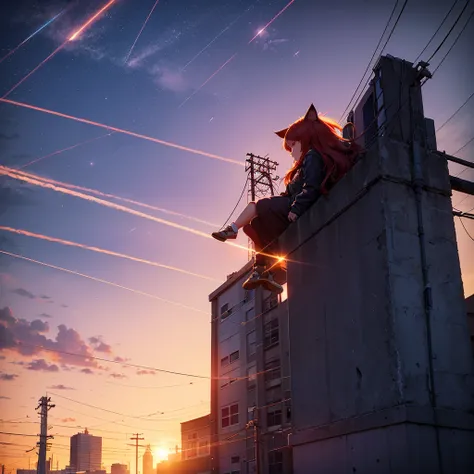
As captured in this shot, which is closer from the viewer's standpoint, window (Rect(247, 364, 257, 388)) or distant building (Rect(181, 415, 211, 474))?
window (Rect(247, 364, 257, 388))

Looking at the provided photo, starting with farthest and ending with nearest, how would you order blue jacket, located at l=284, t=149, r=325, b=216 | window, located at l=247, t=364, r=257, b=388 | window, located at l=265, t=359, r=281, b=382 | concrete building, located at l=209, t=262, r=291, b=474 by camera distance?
window, located at l=247, t=364, r=257, b=388 → window, located at l=265, t=359, r=281, b=382 → concrete building, located at l=209, t=262, r=291, b=474 → blue jacket, located at l=284, t=149, r=325, b=216

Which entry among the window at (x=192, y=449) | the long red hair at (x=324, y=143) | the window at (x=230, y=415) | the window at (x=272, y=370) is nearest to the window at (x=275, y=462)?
the window at (x=272, y=370)

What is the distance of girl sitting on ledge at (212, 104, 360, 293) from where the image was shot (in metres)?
6.50

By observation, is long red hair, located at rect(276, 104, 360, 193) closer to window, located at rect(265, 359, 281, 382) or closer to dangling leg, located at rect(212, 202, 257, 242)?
dangling leg, located at rect(212, 202, 257, 242)

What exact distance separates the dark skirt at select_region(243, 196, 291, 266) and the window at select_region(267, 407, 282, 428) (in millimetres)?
35342

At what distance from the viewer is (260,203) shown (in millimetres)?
7219

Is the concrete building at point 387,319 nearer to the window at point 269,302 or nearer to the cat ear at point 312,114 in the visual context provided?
the cat ear at point 312,114

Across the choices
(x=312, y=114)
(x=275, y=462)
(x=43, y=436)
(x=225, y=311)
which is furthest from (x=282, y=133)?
(x=43, y=436)

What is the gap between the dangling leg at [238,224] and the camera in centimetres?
732

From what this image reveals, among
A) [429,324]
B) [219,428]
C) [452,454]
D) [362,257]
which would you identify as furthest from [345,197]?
[219,428]

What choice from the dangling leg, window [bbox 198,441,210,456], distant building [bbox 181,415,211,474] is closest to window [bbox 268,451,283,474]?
distant building [bbox 181,415,211,474]

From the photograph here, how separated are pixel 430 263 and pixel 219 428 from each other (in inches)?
1860

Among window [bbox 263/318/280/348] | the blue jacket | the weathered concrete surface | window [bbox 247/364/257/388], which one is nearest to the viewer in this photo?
the weathered concrete surface

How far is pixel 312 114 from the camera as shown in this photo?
7148mm
